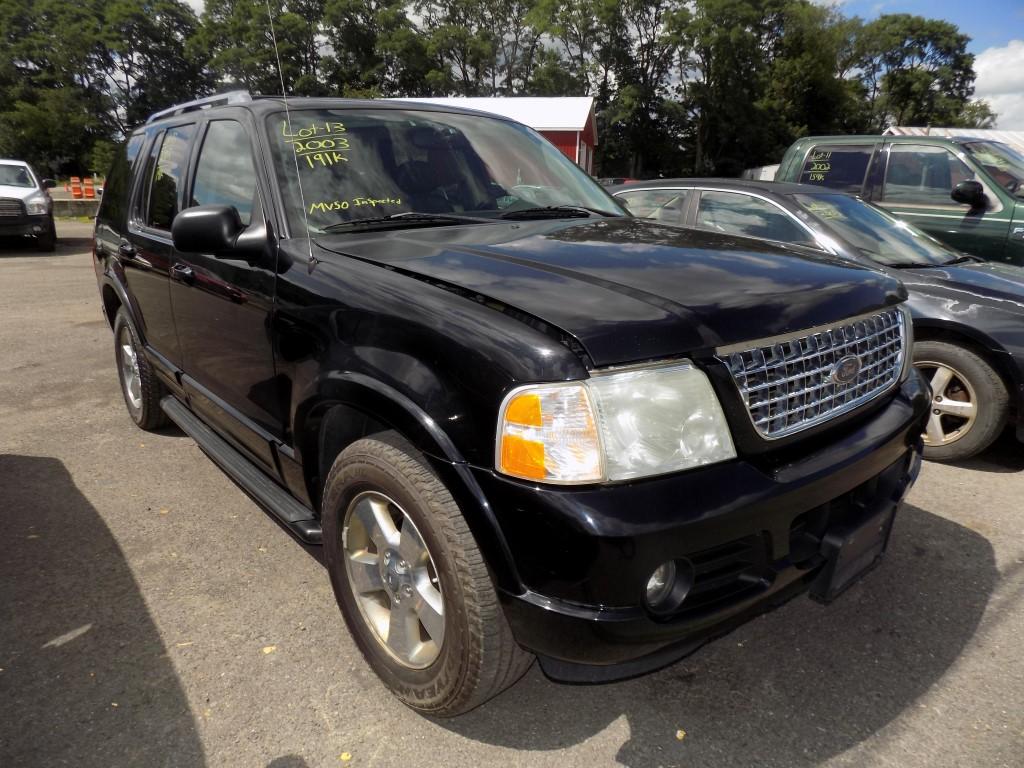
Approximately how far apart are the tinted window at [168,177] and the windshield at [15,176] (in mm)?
13689

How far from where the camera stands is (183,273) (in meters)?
3.13

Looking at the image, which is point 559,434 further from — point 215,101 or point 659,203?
point 659,203

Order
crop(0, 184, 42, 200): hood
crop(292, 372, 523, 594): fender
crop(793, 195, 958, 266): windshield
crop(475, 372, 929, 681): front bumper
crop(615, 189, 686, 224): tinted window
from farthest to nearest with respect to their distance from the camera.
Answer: crop(0, 184, 42, 200): hood
crop(615, 189, 686, 224): tinted window
crop(793, 195, 958, 266): windshield
crop(292, 372, 523, 594): fender
crop(475, 372, 929, 681): front bumper

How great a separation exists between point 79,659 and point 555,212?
2.40 m

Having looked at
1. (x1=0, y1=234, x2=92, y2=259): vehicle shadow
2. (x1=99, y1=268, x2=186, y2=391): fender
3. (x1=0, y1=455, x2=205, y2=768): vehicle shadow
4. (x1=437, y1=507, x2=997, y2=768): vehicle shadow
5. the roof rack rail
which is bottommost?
(x1=437, y1=507, x2=997, y2=768): vehicle shadow

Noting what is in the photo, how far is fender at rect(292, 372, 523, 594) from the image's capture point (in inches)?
66.7

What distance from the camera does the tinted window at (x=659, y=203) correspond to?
213 inches

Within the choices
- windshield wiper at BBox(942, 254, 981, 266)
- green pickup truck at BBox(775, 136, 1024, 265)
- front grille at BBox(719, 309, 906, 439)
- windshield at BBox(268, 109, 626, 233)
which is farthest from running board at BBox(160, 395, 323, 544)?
green pickup truck at BBox(775, 136, 1024, 265)

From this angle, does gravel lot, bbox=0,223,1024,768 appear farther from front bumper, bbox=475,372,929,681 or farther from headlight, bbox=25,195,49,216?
headlight, bbox=25,195,49,216

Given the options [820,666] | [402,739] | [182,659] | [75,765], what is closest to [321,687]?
[402,739]

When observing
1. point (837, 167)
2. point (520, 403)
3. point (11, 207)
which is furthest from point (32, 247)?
point (520, 403)

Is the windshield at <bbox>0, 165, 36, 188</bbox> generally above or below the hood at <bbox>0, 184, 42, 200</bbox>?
above

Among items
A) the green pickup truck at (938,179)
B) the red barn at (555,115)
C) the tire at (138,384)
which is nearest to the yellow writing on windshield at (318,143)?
the tire at (138,384)

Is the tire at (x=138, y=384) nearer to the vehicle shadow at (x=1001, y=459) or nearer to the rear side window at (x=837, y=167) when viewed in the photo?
the vehicle shadow at (x=1001, y=459)
